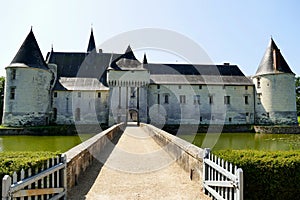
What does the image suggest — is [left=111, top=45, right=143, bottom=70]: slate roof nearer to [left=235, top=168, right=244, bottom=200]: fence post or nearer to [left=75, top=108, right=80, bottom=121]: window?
[left=75, top=108, right=80, bottom=121]: window

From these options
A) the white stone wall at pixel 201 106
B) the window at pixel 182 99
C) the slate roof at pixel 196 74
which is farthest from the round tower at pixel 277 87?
the window at pixel 182 99

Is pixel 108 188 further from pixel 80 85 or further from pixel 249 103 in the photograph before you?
pixel 249 103

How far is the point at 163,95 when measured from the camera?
3316cm

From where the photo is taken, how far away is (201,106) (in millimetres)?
33656

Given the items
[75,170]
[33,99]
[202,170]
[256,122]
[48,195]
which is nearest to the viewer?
[48,195]

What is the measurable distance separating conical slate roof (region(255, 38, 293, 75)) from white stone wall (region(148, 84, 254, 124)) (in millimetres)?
3628

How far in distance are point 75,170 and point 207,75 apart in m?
32.0

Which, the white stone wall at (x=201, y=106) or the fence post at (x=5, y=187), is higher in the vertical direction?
the white stone wall at (x=201, y=106)

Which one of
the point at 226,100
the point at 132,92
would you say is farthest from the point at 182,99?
the point at 132,92

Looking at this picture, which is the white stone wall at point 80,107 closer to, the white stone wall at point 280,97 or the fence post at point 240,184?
the white stone wall at point 280,97

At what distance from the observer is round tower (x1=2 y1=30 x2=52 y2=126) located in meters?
28.2

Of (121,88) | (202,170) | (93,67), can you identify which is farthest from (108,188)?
(93,67)

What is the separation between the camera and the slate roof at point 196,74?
34.1 m

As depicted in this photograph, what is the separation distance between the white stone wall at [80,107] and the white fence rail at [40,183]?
1095 inches
